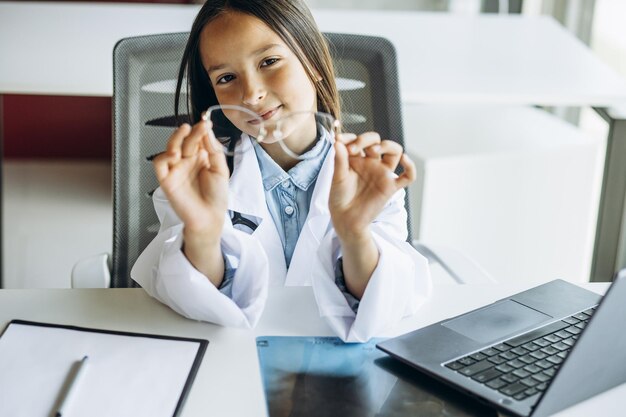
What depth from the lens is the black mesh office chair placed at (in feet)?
4.21

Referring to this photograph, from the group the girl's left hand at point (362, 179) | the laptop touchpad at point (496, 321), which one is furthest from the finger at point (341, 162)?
→ the laptop touchpad at point (496, 321)

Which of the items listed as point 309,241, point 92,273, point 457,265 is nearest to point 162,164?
point 309,241

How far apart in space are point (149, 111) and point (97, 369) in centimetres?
60

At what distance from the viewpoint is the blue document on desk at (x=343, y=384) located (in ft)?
2.52

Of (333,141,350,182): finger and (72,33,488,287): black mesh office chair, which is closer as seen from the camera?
(333,141,350,182): finger

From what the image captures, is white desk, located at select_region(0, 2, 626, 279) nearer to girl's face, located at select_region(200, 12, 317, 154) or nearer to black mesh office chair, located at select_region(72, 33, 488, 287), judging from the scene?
black mesh office chair, located at select_region(72, 33, 488, 287)

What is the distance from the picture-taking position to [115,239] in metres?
1.31

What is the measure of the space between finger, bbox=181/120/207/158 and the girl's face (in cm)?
23

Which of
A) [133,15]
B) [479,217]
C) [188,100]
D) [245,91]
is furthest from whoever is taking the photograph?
[133,15]

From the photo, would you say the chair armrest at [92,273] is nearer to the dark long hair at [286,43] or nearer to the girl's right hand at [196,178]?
the dark long hair at [286,43]

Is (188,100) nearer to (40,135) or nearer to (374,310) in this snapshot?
(374,310)

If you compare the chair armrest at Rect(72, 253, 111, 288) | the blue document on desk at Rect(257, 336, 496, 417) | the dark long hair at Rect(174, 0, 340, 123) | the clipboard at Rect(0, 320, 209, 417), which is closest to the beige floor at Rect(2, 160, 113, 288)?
the chair armrest at Rect(72, 253, 111, 288)

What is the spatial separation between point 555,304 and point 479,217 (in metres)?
1.11

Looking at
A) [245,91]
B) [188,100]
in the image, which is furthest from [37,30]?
[245,91]
